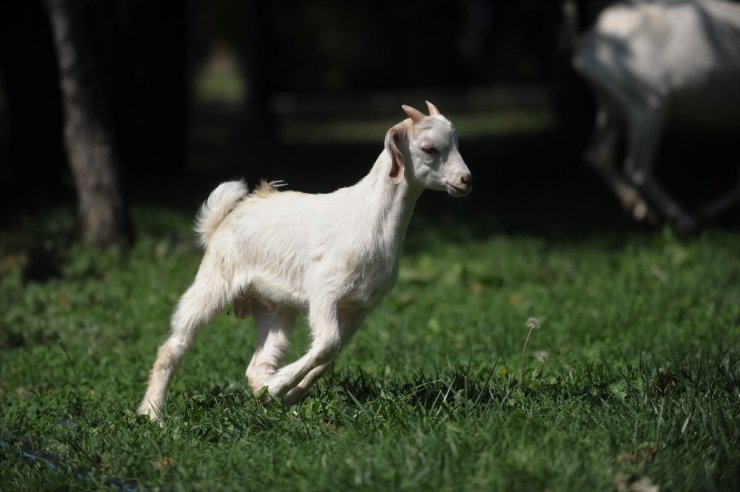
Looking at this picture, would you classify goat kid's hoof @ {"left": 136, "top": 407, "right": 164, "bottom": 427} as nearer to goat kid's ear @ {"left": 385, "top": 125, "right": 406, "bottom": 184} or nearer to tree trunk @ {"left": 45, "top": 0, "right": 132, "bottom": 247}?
goat kid's ear @ {"left": 385, "top": 125, "right": 406, "bottom": 184}

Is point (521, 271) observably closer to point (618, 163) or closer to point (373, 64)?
point (618, 163)

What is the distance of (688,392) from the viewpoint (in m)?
4.78

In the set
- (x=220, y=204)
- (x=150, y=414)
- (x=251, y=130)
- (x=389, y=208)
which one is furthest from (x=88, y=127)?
(x=251, y=130)

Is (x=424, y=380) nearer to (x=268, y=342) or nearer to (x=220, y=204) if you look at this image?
(x=268, y=342)

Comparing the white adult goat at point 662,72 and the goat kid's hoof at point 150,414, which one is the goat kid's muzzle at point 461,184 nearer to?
the goat kid's hoof at point 150,414

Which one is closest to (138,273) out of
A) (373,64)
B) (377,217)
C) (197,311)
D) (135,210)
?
(135,210)

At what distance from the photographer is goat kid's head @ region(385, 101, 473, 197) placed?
466 centimetres

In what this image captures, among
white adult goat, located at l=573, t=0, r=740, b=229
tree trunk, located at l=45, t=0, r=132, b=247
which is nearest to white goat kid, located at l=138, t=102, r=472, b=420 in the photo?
tree trunk, located at l=45, t=0, r=132, b=247

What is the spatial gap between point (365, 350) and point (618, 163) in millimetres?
6510

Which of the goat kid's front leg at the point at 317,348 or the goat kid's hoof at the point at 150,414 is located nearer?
the goat kid's front leg at the point at 317,348

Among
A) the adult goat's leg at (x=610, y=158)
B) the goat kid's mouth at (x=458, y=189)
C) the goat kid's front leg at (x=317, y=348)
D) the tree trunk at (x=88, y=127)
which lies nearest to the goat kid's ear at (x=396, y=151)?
the goat kid's mouth at (x=458, y=189)

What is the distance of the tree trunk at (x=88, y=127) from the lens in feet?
30.0

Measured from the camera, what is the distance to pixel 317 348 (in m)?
4.74

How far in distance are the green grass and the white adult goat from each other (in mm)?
861
